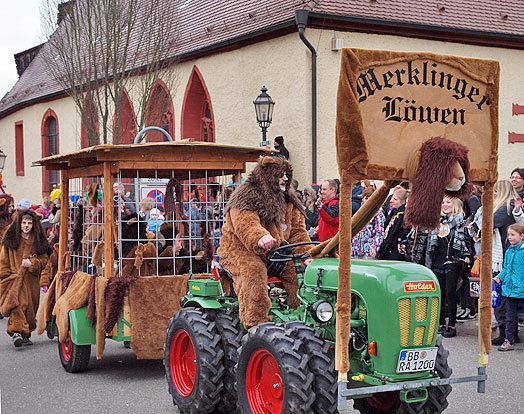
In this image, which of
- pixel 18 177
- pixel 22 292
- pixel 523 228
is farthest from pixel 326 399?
pixel 18 177

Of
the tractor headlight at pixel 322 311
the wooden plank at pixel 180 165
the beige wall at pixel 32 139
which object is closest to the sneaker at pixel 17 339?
the wooden plank at pixel 180 165

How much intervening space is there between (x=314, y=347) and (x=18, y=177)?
33668 mm

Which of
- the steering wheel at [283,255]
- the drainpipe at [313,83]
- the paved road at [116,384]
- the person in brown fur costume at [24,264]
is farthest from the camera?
the drainpipe at [313,83]

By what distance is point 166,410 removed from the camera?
6984 mm

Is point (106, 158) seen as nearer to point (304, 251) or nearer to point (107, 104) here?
point (304, 251)

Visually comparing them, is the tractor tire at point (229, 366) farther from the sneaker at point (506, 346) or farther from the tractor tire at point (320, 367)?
the sneaker at point (506, 346)

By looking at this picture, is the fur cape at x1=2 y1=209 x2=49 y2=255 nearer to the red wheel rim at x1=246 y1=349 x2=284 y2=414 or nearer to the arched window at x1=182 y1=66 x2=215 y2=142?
the red wheel rim at x1=246 y1=349 x2=284 y2=414

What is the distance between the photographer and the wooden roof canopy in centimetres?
820

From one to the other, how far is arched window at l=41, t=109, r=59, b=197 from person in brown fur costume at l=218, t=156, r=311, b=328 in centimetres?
2744

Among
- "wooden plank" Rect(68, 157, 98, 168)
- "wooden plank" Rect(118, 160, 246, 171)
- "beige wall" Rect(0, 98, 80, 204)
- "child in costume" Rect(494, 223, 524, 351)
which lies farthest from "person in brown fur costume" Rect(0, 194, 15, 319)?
"beige wall" Rect(0, 98, 80, 204)

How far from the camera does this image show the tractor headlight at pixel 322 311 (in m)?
5.56

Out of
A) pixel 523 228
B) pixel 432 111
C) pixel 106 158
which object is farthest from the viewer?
pixel 523 228

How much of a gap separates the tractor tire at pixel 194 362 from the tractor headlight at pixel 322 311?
130 cm

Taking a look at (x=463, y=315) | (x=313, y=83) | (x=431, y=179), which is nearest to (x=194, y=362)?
(x=431, y=179)
